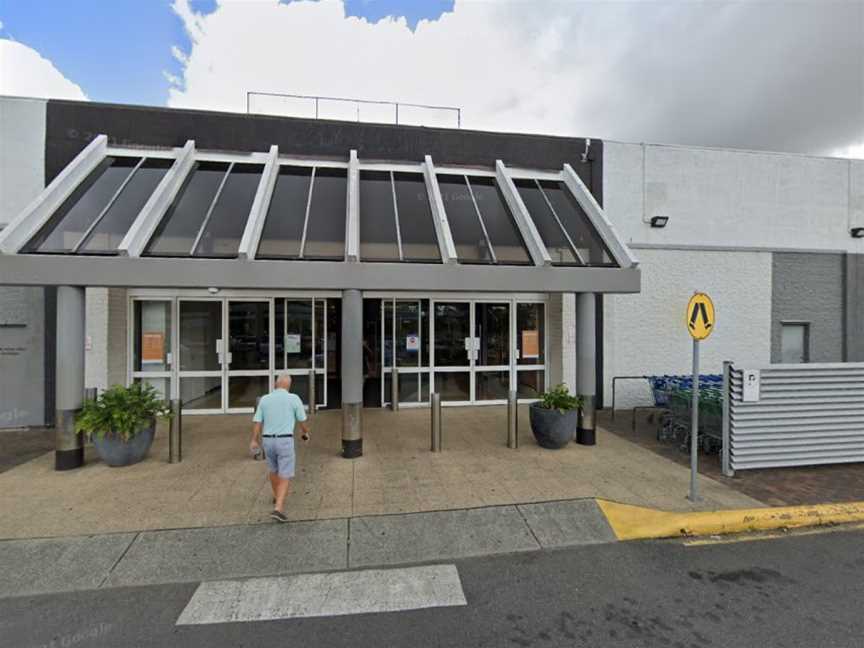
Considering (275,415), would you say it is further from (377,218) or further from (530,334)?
(530,334)

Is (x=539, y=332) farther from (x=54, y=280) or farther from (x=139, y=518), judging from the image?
(x=54, y=280)

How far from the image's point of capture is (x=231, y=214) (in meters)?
7.31

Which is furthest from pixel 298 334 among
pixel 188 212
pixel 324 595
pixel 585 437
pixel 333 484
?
pixel 324 595

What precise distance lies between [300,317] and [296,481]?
4.89 meters

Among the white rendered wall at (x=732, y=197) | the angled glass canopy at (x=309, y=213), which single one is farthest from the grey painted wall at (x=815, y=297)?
the angled glass canopy at (x=309, y=213)

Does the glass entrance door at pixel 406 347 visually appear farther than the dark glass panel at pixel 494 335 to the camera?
No

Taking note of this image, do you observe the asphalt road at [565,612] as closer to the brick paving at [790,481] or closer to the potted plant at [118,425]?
the brick paving at [790,481]

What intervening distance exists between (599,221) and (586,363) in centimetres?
285

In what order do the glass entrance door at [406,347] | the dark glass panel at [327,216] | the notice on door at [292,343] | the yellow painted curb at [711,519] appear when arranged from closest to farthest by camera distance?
the yellow painted curb at [711,519]
the dark glass panel at [327,216]
the notice on door at [292,343]
the glass entrance door at [406,347]

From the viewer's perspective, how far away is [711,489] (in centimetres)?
538

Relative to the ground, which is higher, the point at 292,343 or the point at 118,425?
the point at 292,343

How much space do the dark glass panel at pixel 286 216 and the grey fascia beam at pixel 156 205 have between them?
5.18 ft

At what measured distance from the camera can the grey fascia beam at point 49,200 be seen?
5621 mm

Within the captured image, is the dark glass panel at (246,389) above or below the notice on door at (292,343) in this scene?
below
